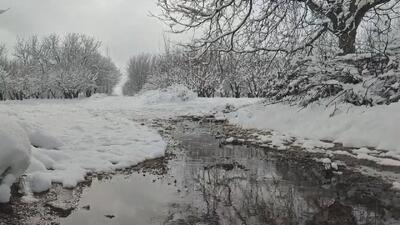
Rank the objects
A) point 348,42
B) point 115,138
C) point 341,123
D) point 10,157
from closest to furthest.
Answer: point 10,157 → point 115,138 → point 341,123 → point 348,42

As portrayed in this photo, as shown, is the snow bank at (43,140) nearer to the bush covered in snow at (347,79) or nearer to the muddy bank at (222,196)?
the muddy bank at (222,196)

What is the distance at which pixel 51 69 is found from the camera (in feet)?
215

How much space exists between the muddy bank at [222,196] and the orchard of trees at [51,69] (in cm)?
5815

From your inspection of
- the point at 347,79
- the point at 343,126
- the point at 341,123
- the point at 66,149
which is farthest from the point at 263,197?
the point at 347,79

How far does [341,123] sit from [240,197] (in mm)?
5341

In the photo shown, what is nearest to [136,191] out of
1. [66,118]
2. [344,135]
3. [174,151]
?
[174,151]

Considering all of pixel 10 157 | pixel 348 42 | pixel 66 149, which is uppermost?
pixel 348 42

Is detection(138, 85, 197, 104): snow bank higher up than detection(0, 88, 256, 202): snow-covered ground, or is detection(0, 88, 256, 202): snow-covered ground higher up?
detection(138, 85, 197, 104): snow bank

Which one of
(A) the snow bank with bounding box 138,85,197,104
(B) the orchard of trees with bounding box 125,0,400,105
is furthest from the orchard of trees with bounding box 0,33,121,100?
(B) the orchard of trees with bounding box 125,0,400,105

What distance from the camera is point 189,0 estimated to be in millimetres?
13008

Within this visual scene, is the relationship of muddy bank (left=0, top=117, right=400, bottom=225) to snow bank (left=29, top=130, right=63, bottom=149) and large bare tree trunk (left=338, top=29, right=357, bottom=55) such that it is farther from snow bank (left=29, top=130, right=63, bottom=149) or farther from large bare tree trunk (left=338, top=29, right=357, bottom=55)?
large bare tree trunk (left=338, top=29, right=357, bottom=55)

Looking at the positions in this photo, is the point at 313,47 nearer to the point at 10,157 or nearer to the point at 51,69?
the point at 10,157

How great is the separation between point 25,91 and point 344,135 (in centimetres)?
6132

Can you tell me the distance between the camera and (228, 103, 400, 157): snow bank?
8.80 metres
